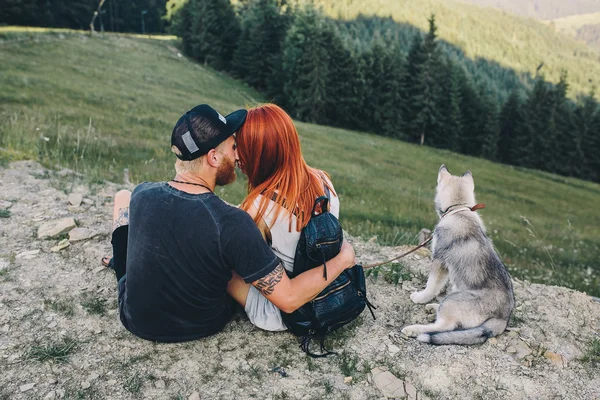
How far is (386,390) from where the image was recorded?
3.38 m

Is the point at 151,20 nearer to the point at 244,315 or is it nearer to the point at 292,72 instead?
the point at 292,72

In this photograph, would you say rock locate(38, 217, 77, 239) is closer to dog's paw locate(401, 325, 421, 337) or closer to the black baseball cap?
the black baseball cap

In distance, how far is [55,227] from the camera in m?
5.64

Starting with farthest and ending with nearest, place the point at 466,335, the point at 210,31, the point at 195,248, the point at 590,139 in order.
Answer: the point at 210,31, the point at 590,139, the point at 466,335, the point at 195,248

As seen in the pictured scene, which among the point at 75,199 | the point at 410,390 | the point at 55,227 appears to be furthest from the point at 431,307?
the point at 75,199

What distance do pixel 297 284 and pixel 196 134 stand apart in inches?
56.2

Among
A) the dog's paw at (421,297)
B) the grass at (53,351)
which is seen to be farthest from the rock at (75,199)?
the dog's paw at (421,297)

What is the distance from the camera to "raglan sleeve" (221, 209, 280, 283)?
2945 millimetres

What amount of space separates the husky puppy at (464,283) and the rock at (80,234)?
4.27 m

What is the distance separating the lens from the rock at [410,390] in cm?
333

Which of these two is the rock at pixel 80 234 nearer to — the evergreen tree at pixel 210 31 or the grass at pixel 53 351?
the grass at pixel 53 351

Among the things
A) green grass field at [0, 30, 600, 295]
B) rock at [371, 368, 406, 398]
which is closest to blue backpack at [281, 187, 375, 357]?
rock at [371, 368, 406, 398]

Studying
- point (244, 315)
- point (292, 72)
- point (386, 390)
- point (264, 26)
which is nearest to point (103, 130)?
point (244, 315)

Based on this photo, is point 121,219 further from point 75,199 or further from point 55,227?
point 75,199
